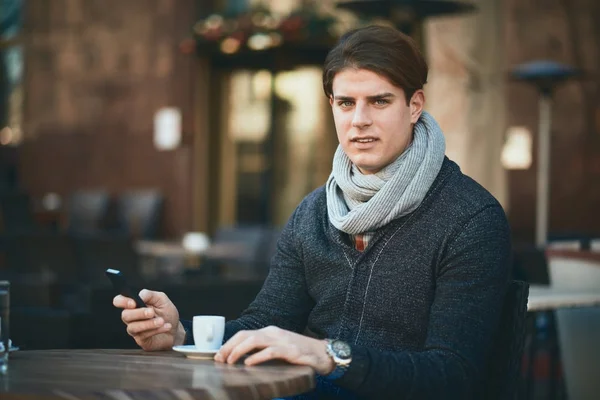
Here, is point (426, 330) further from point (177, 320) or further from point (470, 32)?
point (470, 32)

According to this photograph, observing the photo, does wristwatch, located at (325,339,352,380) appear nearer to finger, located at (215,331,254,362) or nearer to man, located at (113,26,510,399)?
man, located at (113,26,510,399)

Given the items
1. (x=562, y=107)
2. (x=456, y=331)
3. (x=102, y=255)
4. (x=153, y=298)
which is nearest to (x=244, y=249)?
(x=102, y=255)

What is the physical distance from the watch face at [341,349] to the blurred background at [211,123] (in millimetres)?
4864

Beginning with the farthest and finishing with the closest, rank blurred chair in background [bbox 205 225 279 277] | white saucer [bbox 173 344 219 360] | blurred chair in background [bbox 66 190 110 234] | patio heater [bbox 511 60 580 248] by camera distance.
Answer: blurred chair in background [bbox 66 190 110 234] → patio heater [bbox 511 60 580 248] → blurred chair in background [bbox 205 225 279 277] → white saucer [bbox 173 344 219 360]

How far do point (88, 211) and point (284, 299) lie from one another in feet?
41.6

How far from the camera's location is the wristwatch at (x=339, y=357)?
7.47 feet

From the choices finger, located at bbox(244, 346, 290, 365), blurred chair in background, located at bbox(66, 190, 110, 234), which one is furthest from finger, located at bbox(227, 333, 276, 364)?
blurred chair in background, located at bbox(66, 190, 110, 234)

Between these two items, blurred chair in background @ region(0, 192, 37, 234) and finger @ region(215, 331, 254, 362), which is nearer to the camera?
finger @ region(215, 331, 254, 362)

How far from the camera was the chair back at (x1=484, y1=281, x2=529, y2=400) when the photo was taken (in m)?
2.50

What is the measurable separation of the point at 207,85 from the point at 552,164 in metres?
4.67

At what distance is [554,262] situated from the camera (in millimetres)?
5195

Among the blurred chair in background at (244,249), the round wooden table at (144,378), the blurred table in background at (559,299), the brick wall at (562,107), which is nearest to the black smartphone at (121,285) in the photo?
the round wooden table at (144,378)

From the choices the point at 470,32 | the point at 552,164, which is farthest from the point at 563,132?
the point at 470,32

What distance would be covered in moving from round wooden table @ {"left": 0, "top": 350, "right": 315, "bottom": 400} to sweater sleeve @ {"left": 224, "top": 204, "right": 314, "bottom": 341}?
39 cm
